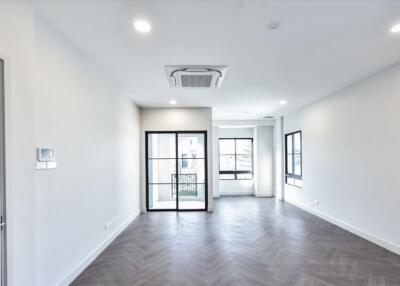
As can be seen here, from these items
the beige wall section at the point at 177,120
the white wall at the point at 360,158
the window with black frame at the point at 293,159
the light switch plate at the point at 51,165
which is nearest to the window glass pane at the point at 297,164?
the window with black frame at the point at 293,159

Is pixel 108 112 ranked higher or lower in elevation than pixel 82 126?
higher

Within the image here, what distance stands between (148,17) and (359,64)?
10.1 feet

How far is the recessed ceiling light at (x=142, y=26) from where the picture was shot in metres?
2.44

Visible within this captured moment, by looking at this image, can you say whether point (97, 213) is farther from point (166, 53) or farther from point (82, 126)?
point (166, 53)

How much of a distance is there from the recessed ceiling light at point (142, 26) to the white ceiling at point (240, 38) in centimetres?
7

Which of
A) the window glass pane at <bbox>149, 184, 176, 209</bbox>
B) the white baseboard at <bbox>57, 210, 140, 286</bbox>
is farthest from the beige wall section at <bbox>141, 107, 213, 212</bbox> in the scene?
the white baseboard at <bbox>57, 210, 140, 286</bbox>

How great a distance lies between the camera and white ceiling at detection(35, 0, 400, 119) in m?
2.23

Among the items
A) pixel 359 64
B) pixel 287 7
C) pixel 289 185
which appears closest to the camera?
pixel 287 7

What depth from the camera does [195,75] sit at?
3770mm

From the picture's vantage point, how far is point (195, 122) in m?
6.66

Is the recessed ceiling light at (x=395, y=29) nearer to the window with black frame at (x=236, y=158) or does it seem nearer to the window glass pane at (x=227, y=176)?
the window with black frame at (x=236, y=158)

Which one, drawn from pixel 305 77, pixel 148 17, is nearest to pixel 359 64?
pixel 305 77

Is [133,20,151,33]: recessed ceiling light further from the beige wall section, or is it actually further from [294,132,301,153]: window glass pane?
[294,132,301,153]: window glass pane

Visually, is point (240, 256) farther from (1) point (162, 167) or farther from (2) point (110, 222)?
(1) point (162, 167)
